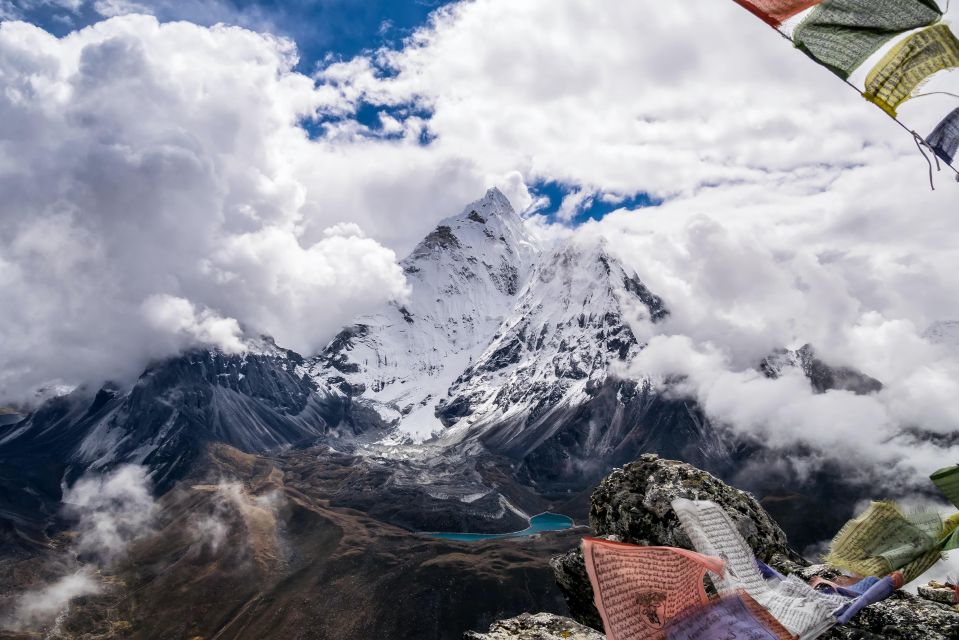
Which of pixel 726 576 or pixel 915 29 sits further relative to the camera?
pixel 915 29

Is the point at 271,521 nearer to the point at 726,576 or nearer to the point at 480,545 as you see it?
the point at 480,545

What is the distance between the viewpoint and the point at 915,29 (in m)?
6.10

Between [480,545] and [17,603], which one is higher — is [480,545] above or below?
below

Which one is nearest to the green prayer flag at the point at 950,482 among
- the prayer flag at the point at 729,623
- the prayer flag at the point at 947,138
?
the prayer flag at the point at 729,623

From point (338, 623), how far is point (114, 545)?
329ft

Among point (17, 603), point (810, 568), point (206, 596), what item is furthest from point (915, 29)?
point (17, 603)

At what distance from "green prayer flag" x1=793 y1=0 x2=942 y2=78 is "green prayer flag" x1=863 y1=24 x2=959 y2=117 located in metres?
0.17

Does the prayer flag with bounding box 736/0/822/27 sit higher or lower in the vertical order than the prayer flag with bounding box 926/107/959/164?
higher

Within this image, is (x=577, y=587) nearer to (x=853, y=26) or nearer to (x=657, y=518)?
(x=657, y=518)

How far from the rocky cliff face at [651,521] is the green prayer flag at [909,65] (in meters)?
5.24

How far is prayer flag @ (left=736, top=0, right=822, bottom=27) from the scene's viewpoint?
20.3 feet

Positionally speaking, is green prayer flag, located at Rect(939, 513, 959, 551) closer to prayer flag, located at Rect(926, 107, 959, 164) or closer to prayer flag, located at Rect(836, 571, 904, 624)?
prayer flag, located at Rect(836, 571, 904, 624)

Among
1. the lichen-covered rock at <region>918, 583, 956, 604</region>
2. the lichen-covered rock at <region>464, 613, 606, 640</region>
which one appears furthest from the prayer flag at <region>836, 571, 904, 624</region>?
the lichen-covered rock at <region>464, 613, 606, 640</region>

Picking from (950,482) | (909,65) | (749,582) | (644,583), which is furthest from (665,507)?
(909,65)
